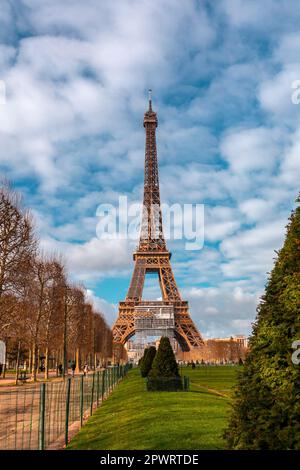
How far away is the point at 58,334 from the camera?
146 feet

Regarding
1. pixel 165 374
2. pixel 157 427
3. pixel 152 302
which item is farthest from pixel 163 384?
pixel 152 302

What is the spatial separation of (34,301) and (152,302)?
141 ft

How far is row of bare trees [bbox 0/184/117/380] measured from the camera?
92.1 ft

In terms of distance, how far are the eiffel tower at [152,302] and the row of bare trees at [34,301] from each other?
1075cm

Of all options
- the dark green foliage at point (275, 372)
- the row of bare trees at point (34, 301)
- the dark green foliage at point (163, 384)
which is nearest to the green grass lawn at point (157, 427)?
the dark green foliage at point (275, 372)

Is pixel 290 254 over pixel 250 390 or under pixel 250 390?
over

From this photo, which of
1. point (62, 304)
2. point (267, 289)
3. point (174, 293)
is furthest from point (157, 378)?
point (174, 293)

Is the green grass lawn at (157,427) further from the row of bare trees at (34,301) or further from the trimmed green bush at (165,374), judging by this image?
the row of bare trees at (34,301)

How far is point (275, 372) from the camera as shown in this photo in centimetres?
461

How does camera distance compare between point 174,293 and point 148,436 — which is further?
point 174,293

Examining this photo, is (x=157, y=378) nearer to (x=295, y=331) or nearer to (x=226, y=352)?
(x=295, y=331)

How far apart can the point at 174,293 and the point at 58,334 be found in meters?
36.3

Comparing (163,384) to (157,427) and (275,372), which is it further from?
(275,372)

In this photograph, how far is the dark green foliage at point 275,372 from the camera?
436 cm
